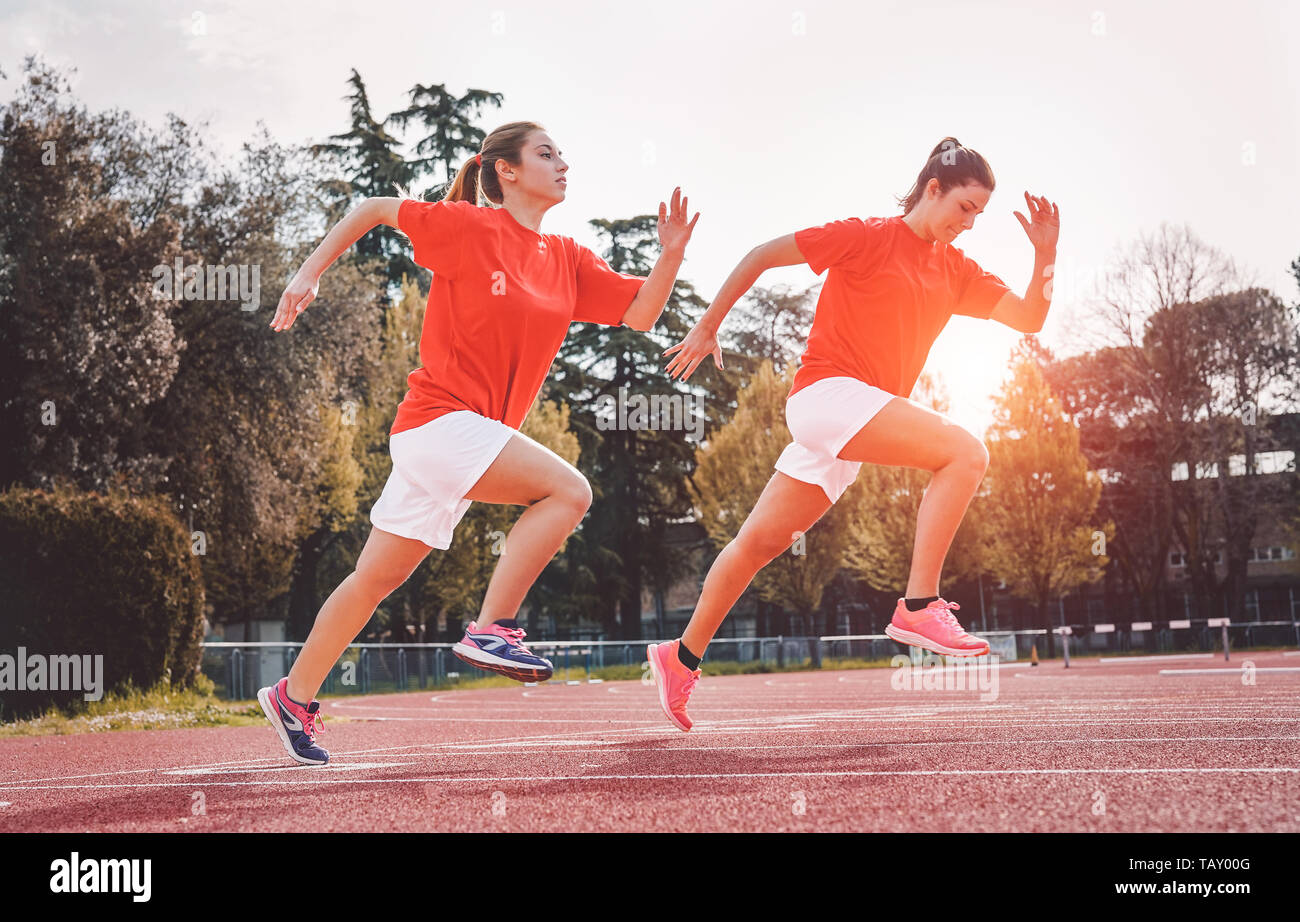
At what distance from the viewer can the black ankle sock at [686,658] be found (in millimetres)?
5480

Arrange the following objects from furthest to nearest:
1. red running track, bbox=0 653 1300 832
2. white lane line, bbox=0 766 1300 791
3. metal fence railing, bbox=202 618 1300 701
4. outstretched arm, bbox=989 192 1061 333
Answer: metal fence railing, bbox=202 618 1300 701 → outstretched arm, bbox=989 192 1061 333 → white lane line, bbox=0 766 1300 791 → red running track, bbox=0 653 1300 832

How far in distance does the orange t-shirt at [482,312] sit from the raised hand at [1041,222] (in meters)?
2.02

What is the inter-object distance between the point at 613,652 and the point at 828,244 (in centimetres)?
2580

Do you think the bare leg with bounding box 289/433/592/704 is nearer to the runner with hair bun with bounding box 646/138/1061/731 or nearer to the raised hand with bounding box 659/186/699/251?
the runner with hair bun with bounding box 646/138/1061/731

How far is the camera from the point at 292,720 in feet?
15.6

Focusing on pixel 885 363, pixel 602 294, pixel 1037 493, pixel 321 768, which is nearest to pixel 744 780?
pixel 885 363

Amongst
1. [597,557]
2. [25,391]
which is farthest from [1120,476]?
[25,391]

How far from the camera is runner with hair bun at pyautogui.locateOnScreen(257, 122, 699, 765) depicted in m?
4.41

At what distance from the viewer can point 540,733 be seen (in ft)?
28.2

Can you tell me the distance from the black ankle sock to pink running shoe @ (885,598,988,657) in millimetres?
924

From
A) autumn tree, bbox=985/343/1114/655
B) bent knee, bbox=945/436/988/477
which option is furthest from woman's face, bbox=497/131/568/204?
autumn tree, bbox=985/343/1114/655

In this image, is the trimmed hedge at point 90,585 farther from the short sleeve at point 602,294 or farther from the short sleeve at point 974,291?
the short sleeve at point 974,291

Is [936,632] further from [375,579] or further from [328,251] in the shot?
[328,251]
